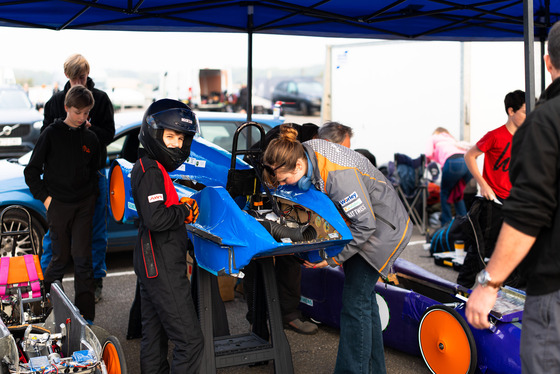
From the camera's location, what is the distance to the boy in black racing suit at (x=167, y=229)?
10.7ft

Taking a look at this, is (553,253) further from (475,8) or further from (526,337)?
(475,8)

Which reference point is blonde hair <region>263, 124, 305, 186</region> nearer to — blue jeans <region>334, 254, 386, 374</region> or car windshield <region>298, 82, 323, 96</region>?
blue jeans <region>334, 254, 386, 374</region>

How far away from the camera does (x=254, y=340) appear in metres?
3.87

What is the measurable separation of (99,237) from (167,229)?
96.3 inches

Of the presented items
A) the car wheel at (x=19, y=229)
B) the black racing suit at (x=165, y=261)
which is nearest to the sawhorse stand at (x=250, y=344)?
the black racing suit at (x=165, y=261)

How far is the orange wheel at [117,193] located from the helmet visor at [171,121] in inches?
36.6

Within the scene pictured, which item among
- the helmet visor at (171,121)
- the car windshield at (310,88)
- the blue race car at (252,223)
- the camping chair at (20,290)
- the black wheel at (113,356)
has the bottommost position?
the black wheel at (113,356)

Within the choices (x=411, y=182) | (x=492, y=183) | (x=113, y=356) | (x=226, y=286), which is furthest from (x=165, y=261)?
(x=411, y=182)

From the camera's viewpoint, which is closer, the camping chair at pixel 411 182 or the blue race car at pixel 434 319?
the blue race car at pixel 434 319

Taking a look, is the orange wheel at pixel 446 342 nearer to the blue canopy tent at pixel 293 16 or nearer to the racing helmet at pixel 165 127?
the racing helmet at pixel 165 127

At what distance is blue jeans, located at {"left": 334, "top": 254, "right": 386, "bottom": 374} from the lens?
3502mm

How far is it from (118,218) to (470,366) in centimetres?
247

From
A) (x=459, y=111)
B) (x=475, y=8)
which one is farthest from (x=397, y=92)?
(x=475, y=8)

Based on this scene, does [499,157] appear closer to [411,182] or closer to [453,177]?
[453,177]
